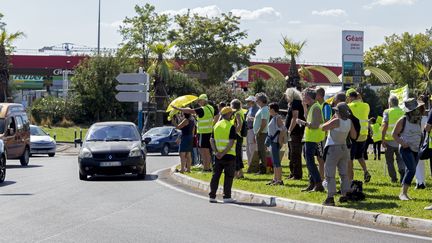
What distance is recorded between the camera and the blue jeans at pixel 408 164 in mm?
13461

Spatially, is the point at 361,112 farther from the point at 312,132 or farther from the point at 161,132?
the point at 161,132

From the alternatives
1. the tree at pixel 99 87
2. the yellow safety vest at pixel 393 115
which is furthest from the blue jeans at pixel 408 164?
the tree at pixel 99 87

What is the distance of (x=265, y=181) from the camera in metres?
17.7

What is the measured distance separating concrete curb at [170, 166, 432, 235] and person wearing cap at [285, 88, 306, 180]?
1.93 metres

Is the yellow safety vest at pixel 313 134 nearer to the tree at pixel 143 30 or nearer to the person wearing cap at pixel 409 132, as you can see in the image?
the person wearing cap at pixel 409 132

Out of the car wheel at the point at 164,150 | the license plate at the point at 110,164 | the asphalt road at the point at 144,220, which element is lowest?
the car wheel at the point at 164,150

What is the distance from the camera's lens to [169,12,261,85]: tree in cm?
8200

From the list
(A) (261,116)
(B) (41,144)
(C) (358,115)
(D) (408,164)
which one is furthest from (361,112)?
(B) (41,144)

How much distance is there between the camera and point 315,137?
14.8m

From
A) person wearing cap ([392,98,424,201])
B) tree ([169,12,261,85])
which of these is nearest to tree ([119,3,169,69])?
tree ([169,12,261,85])

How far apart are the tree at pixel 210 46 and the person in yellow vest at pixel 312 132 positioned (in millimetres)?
66698

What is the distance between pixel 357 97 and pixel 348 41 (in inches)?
1551

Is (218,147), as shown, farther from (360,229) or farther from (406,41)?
(406,41)

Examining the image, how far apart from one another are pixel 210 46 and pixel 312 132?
68.2 m
